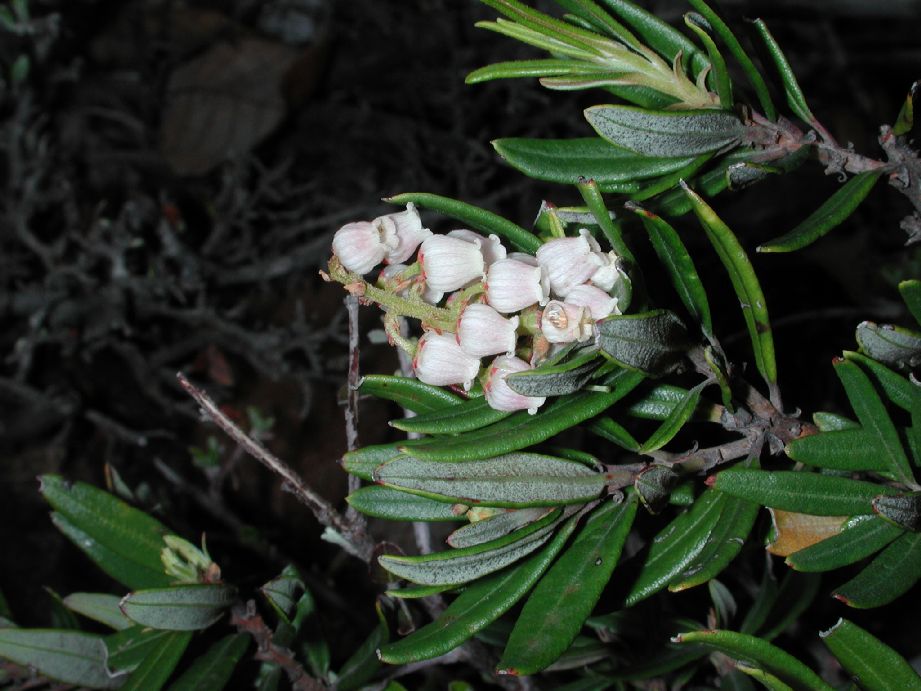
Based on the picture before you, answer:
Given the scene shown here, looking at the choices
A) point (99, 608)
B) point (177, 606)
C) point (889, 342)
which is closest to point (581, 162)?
point (889, 342)

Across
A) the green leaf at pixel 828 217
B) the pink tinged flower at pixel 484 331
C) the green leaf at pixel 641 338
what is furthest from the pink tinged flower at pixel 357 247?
the green leaf at pixel 828 217

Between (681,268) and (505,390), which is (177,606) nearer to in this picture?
(505,390)

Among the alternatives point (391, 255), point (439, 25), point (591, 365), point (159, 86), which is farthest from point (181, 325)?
point (591, 365)

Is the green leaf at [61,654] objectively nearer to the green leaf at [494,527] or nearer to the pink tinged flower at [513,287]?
the green leaf at [494,527]

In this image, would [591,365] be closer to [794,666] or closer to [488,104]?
[794,666]

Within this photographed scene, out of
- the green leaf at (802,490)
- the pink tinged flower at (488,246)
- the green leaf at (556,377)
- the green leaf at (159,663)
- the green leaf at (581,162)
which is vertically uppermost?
the green leaf at (581,162)

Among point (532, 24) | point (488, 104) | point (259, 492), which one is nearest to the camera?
point (532, 24)
